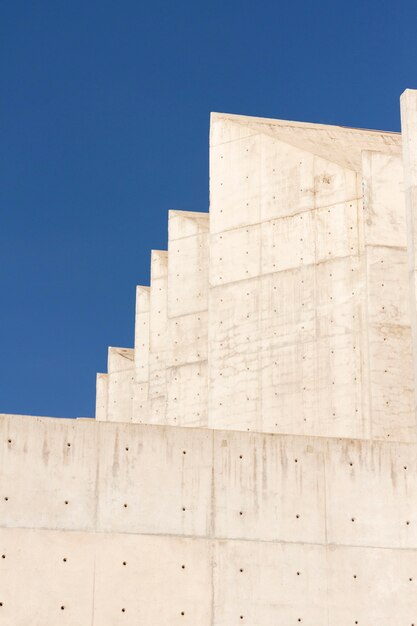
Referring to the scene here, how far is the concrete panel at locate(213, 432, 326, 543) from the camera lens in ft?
50.1

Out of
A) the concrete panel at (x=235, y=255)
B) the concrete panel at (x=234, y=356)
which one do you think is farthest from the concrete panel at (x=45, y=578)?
the concrete panel at (x=235, y=255)

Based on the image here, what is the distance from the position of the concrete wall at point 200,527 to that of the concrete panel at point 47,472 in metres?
0.01

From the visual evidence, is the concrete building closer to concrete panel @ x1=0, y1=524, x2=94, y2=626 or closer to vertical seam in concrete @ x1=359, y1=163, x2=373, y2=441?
concrete panel @ x1=0, y1=524, x2=94, y2=626

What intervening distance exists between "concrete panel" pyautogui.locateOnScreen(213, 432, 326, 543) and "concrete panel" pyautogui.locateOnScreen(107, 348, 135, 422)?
27698 millimetres

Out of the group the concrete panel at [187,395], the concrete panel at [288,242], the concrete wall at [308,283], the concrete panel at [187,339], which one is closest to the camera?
the concrete wall at [308,283]

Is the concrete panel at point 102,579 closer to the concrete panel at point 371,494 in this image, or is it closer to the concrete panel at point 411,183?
the concrete panel at point 371,494

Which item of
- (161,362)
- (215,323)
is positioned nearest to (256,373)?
(215,323)

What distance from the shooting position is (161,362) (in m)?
34.8

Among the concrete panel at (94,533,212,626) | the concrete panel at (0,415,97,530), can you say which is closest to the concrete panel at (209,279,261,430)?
the concrete panel at (94,533,212,626)

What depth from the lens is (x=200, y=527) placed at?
15.1m

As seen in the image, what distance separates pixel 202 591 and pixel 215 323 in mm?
11969

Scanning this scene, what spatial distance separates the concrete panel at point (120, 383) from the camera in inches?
1703

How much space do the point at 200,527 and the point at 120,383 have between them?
95.3 feet

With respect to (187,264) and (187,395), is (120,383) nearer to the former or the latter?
(187,264)
